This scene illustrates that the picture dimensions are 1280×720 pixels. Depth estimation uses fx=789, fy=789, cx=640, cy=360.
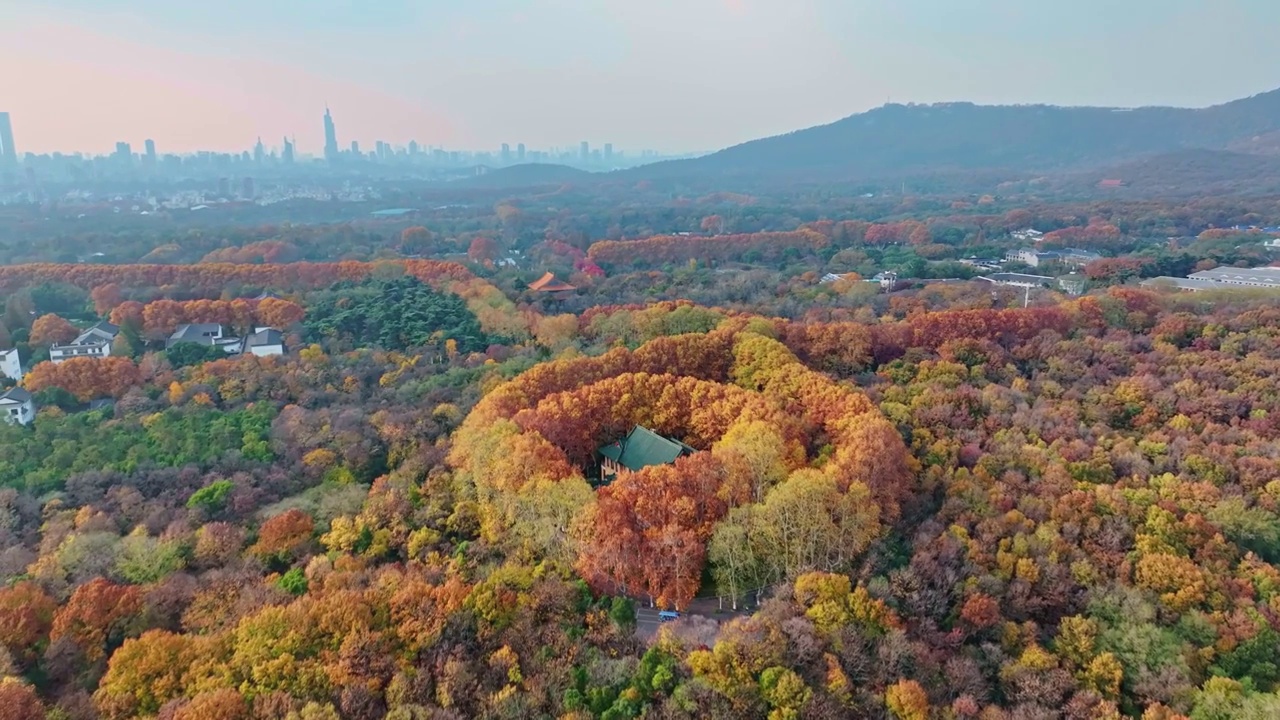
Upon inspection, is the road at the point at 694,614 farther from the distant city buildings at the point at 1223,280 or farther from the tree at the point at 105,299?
the tree at the point at 105,299

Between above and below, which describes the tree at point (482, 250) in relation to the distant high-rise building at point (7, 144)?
below

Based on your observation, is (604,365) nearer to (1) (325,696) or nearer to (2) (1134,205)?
(1) (325,696)

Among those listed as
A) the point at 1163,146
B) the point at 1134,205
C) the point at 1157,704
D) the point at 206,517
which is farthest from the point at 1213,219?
the point at 1163,146

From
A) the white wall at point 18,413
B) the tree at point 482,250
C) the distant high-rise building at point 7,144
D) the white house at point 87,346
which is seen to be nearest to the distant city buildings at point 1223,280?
the tree at point 482,250

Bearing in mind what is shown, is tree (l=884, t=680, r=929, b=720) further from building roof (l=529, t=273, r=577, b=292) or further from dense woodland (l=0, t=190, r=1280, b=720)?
building roof (l=529, t=273, r=577, b=292)

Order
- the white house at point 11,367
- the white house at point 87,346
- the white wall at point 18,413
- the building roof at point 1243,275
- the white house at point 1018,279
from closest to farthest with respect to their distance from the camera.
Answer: the white wall at point 18,413 → the white house at point 11,367 → the white house at point 87,346 → the building roof at point 1243,275 → the white house at point 1018,279

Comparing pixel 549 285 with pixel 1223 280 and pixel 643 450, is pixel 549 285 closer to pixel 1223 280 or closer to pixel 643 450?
pixel 643 450
